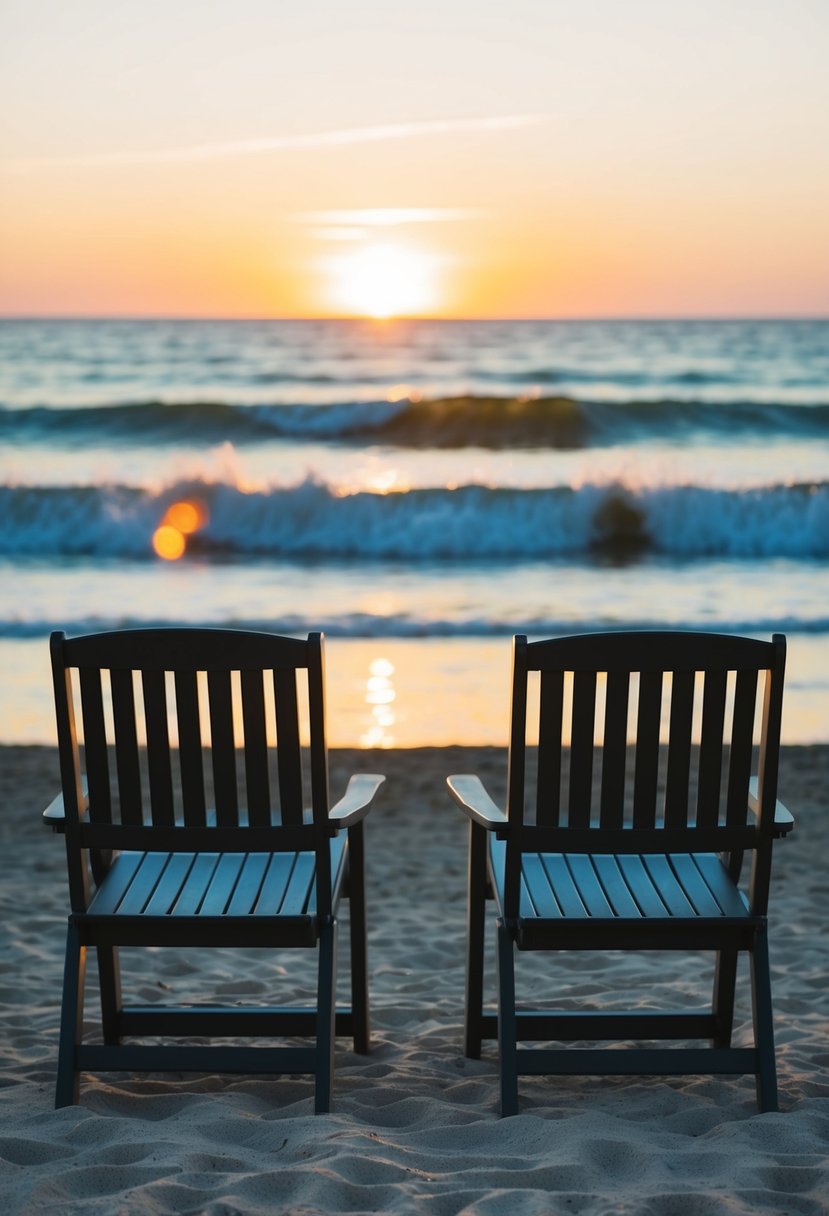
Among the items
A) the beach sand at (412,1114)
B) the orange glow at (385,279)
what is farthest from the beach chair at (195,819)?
the orange glow at (385,279)

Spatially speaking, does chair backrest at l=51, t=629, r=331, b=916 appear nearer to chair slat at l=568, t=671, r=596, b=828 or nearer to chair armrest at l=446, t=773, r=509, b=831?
chair armrest at l=446, t=773, r=509, b=831

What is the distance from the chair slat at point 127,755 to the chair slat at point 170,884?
202mm

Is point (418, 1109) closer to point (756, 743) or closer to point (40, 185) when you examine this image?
point (756, 743)

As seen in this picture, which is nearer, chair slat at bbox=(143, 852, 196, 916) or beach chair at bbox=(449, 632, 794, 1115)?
beach chair at bbox=(449, 632, 794, 1115)

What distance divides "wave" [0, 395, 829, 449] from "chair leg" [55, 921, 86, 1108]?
62.5 ft

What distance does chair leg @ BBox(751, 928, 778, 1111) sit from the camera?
2832 mm

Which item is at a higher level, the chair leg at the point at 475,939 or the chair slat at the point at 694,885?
the chair slat at the point at 694,885

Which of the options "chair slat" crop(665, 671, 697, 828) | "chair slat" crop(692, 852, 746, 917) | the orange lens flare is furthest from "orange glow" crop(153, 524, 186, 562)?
"chair slat" crop(665, 671, 697, 828)

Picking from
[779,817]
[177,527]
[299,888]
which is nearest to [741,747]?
[779,817]

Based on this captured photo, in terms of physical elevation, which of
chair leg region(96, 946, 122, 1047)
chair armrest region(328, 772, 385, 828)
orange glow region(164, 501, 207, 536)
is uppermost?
chair armrest region(328, 772, 385, 828)

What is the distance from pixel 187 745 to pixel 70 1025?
691mm

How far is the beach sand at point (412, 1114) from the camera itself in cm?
230

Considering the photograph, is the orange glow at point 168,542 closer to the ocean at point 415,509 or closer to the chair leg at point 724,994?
the ocean at point 415,509

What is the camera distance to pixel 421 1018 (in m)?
3.67
